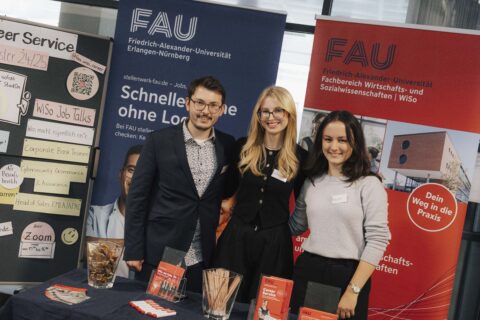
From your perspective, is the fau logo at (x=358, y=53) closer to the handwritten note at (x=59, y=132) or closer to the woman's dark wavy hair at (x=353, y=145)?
the woman's dark wavy hair at (x=353, y=145)

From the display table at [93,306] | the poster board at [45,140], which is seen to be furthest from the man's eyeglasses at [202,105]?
the poster board at [45,140]

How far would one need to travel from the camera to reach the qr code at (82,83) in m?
3.81

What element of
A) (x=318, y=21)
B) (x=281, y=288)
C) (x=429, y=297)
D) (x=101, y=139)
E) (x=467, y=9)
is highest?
(x=467, y=9)

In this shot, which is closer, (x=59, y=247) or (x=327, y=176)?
(x=327, y=176)

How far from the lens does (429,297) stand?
11.1ft

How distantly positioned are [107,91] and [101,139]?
350 millimetres

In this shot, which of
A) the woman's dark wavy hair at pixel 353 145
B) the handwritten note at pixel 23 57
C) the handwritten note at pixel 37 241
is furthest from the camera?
the handwritten note at pixel 37 241

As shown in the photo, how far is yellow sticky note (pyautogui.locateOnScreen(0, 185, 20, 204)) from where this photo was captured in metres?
3.70

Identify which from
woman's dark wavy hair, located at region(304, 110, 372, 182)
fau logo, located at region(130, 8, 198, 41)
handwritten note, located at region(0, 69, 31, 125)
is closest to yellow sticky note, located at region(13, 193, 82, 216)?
handwritten note, located at region(0, 69, 31, 125)

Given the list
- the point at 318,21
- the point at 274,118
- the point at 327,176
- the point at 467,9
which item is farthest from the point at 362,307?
the point at 467,9

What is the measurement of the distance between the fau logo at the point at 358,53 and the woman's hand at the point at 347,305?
188 cm

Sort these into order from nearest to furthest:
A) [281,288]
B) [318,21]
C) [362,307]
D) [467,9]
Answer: [281,288]
[362,307]
[318,21]
[467,9]

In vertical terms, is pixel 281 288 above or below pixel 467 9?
below

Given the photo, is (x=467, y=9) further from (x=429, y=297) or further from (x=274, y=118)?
(x=274, y=118)
